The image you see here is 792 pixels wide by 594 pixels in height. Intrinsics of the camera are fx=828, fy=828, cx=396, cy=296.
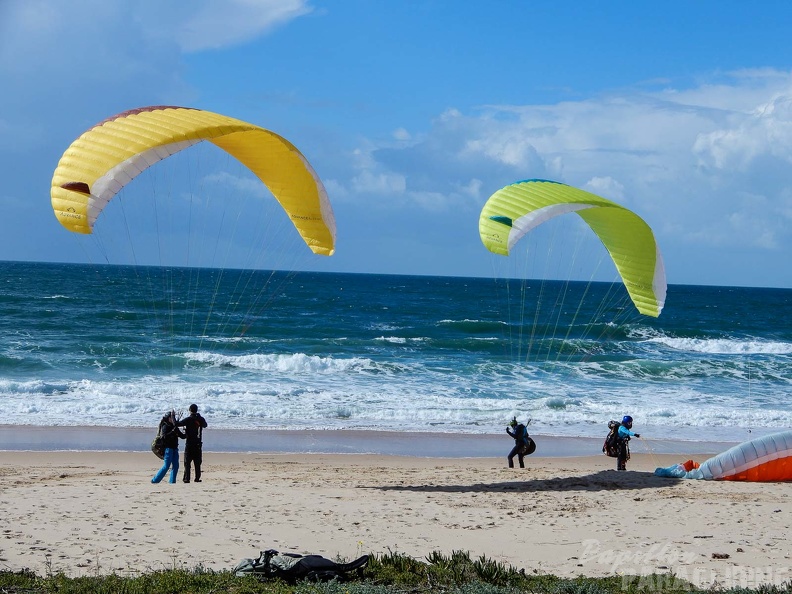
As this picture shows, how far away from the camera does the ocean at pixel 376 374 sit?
60.5 ft

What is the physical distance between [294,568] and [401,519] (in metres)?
2.59

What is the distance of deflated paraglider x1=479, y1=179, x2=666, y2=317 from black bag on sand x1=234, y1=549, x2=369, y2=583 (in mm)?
5119

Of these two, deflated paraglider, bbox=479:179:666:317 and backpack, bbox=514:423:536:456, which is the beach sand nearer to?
backpack, bbox=514:423:536:456

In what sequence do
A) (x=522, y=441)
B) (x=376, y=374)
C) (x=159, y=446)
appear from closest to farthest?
1. (x=159, y=446)
2. (x=522, y=441)
3. (x=376, y=374)

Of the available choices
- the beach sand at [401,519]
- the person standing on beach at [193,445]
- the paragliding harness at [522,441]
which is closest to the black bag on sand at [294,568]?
the beach sand at [401,519]

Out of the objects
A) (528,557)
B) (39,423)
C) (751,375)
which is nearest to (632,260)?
(528,557)

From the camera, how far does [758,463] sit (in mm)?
11477

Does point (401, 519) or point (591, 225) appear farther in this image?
point (591, 225)

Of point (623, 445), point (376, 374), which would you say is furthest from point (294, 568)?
point (376, 374)

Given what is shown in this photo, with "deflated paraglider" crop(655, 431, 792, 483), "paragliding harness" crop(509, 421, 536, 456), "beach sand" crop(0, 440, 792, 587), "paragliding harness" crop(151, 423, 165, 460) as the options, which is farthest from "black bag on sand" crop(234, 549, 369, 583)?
"deflated paraglider" crop(655, 431, 792, 483)

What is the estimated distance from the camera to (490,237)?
10.8 metres

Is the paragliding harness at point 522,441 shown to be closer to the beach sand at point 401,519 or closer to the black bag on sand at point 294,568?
the beach sand at point 401,519

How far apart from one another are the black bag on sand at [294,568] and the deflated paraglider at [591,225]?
5119 millimetres

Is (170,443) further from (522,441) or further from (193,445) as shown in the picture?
(522,441)
